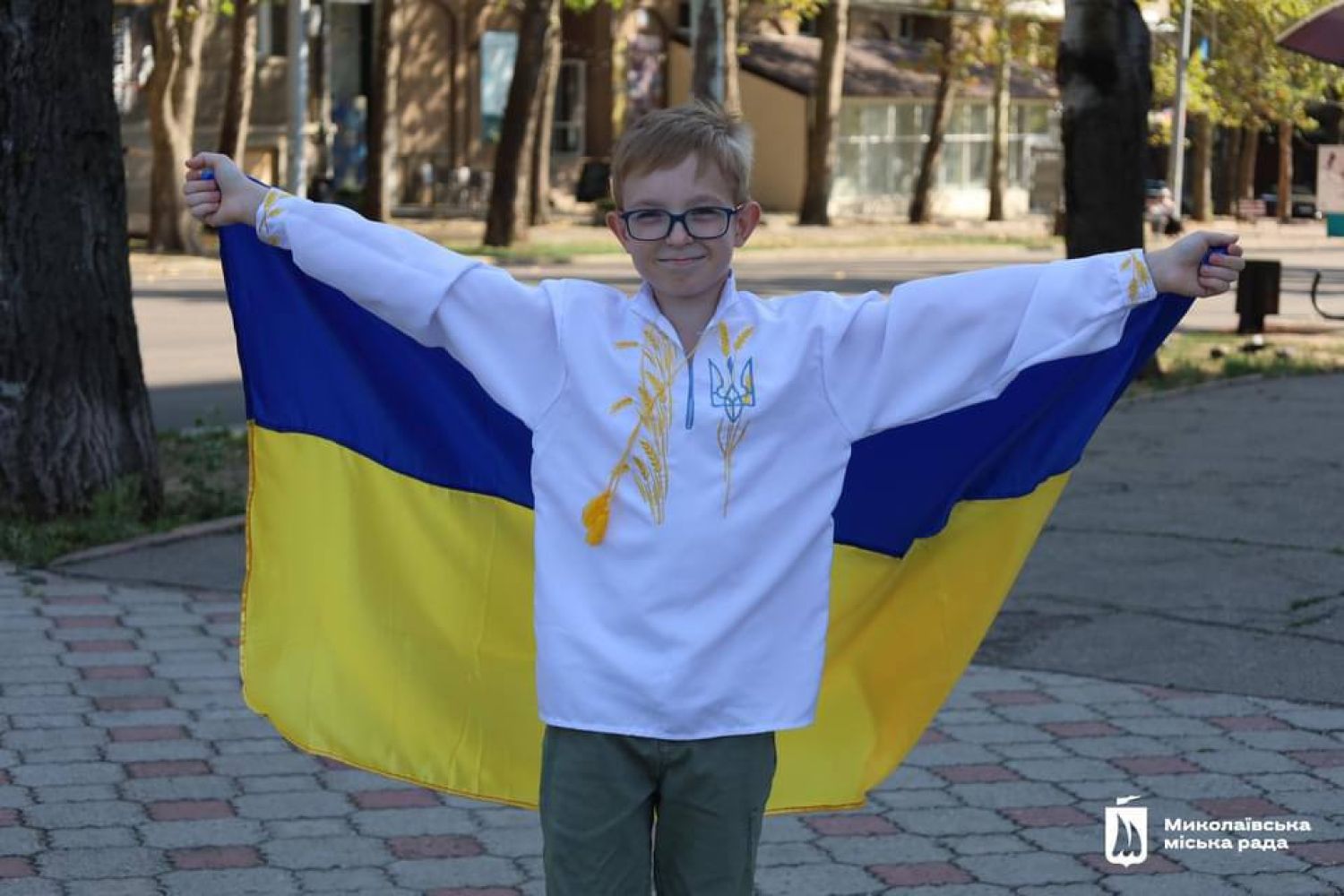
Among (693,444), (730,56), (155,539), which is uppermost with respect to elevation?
(730,56)

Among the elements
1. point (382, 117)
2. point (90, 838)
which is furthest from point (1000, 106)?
point (90, 838)

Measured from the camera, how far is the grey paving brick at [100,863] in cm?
544

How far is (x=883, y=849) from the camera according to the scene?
19.0ft

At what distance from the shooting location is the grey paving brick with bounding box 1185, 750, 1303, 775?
654cm

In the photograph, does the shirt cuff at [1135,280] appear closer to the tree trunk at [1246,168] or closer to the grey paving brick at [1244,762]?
the grey paving brick at [1244,762]

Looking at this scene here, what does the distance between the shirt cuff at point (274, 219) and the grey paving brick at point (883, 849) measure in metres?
2.46

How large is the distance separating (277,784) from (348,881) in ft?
3.08

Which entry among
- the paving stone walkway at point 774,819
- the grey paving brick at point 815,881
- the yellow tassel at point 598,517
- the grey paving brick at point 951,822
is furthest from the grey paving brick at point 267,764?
the yellow tassel at point 598,517

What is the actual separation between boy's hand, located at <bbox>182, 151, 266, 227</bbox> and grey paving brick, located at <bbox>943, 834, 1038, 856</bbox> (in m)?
2.71

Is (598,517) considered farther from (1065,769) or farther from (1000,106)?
(1000,106)

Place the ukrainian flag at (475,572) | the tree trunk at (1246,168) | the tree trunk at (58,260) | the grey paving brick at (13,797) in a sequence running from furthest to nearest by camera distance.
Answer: the tree trunk at (1246,168)
the tree trunk at (58,260)
the grey paving brick at (13,797)
the ukrainian flag at (475,572)

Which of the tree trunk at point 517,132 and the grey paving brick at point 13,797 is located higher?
the tree trunk at point 517,132

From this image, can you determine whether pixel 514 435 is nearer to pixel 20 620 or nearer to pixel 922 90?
pixel 20 620

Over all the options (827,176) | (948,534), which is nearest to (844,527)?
(948,534)
